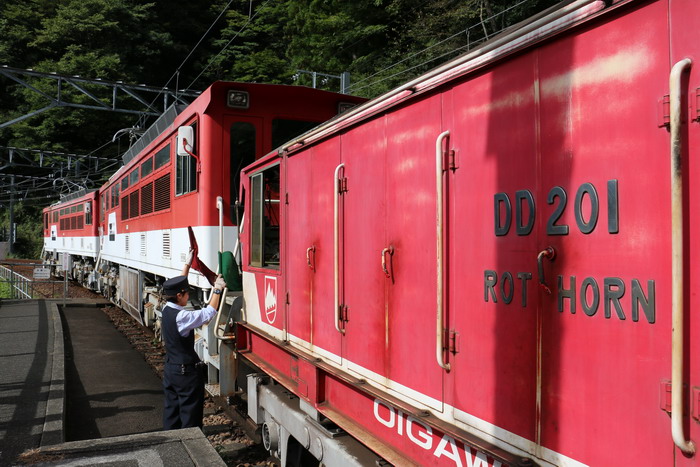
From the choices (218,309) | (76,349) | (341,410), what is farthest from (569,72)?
(76,349)

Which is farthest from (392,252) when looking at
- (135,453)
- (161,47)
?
(161,47)

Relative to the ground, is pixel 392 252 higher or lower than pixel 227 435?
higher

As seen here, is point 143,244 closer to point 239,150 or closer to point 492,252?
point 239,150

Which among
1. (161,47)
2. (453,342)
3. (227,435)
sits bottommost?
(227,435)

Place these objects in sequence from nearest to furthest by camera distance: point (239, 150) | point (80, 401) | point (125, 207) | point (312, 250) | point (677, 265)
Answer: point (677, 265) < point (312, 250) < point (239, 150) < point (80, 401) < point (125, 207)

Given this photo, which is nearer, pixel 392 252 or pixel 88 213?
pixel 392 252

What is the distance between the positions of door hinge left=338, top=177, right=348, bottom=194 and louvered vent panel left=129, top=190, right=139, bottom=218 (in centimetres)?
919

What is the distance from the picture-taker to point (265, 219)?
5621 millimetres

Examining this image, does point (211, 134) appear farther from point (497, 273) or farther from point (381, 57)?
point (381, 57)

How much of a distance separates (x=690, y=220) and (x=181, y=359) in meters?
4.67

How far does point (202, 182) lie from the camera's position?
6930 mm

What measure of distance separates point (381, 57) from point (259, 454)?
21.1 metres

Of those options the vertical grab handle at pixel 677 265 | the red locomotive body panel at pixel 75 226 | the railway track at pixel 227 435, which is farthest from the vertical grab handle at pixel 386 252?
the red locomotive body panel at pixel 75 226

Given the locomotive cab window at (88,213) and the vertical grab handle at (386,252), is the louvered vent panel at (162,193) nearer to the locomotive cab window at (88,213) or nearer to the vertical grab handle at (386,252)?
Answer: the vertical grab handle at (386,252)
